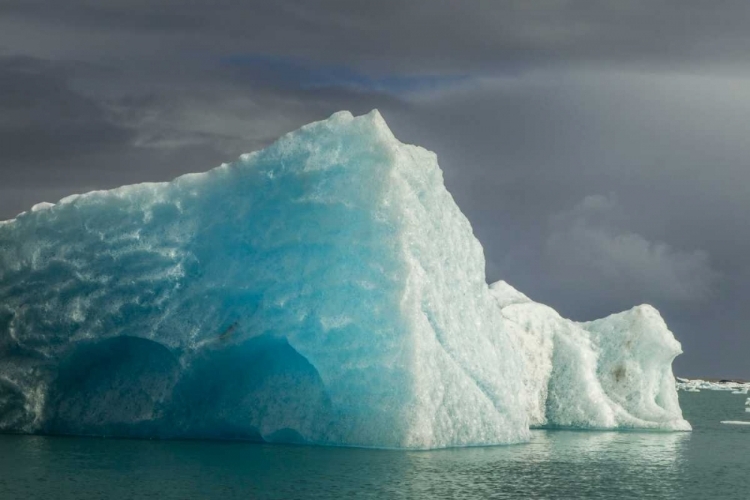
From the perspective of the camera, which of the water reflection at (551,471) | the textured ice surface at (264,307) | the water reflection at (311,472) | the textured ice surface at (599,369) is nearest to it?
the water reflection at (311,472)

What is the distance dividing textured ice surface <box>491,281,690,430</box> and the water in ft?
21.9

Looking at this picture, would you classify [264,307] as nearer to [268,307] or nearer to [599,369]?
[268,307]

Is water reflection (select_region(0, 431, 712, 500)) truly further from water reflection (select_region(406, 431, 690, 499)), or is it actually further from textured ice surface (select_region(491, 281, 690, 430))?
textured ice surface (select_region(491, 281, 690, 430))

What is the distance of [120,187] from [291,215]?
4.12 m

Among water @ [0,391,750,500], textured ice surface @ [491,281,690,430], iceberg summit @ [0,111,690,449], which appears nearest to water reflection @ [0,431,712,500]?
water @ [0,391,750,500]

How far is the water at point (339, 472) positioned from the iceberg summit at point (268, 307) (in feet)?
2.84

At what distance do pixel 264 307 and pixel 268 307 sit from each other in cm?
10

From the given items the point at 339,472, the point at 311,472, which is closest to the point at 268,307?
the point at 311,472

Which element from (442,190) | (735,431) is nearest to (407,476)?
(442,190)

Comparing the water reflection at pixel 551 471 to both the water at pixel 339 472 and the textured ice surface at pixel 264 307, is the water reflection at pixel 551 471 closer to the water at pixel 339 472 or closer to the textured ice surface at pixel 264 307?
the water at pixel 339 472

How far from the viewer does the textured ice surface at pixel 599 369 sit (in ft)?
105

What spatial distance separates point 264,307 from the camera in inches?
864

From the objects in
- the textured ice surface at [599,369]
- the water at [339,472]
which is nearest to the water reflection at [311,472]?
the water at [339,472]

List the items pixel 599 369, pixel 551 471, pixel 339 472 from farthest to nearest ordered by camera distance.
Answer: pixel 599 369, pixel 551 471, pixel 339 472
